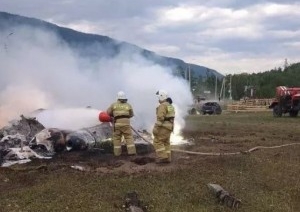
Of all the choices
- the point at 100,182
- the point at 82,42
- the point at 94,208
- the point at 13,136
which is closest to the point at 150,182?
the point at 100,182

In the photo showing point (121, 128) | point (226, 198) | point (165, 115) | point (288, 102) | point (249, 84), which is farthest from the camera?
point (249, 84)

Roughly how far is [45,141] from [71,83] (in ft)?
22.9

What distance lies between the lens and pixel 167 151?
1427cm

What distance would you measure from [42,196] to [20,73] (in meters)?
12.0

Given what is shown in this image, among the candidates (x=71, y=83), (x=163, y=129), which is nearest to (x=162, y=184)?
(x=163, y=129)

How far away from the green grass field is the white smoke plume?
505cm

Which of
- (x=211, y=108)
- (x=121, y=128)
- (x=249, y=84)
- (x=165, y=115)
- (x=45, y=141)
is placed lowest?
(x=211, y=108)

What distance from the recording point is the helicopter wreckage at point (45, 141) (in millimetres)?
14719

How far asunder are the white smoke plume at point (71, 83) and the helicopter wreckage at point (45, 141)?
61.2 inches

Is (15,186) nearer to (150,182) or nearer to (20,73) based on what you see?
(150,182)

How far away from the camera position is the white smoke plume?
20172mm

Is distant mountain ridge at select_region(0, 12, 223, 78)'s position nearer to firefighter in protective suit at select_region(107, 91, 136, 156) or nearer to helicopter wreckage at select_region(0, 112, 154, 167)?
helicopter wreckage at select_region(0, 112, 154, 167)

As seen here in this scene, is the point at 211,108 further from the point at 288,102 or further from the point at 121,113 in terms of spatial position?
the point at 121,113

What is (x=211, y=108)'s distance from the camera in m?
48.7
